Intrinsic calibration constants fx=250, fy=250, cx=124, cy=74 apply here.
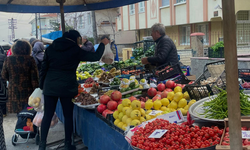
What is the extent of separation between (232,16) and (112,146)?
2077 millimetres

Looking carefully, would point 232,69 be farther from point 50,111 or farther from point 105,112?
point 50,111

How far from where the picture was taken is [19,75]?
16.6 ft

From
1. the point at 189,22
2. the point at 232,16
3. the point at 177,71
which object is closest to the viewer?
the point at 232,16

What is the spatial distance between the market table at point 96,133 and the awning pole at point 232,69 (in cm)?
121

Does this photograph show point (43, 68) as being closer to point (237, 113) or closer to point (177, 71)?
point (177, 71)

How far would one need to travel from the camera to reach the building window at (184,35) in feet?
70.1

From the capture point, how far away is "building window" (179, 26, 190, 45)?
21.4m

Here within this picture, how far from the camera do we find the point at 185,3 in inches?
787

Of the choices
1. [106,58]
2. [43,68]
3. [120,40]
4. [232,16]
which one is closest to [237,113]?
[232,16]

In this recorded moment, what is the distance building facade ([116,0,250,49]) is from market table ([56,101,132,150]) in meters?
12.7

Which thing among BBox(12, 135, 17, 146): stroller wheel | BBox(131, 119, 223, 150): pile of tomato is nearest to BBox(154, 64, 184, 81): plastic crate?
BBox(131, 119, 223, 150): pile of tomato

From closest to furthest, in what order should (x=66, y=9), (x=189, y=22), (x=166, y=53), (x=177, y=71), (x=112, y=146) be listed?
(x=112, y=146) < (x=177, y=71) < (x=166, y=53) < (x=66, y=9) < (x=189, y=22)

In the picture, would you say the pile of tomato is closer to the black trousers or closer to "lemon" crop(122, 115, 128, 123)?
"lemon" crop(122, 115, 128, 123)

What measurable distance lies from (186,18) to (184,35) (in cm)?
217
